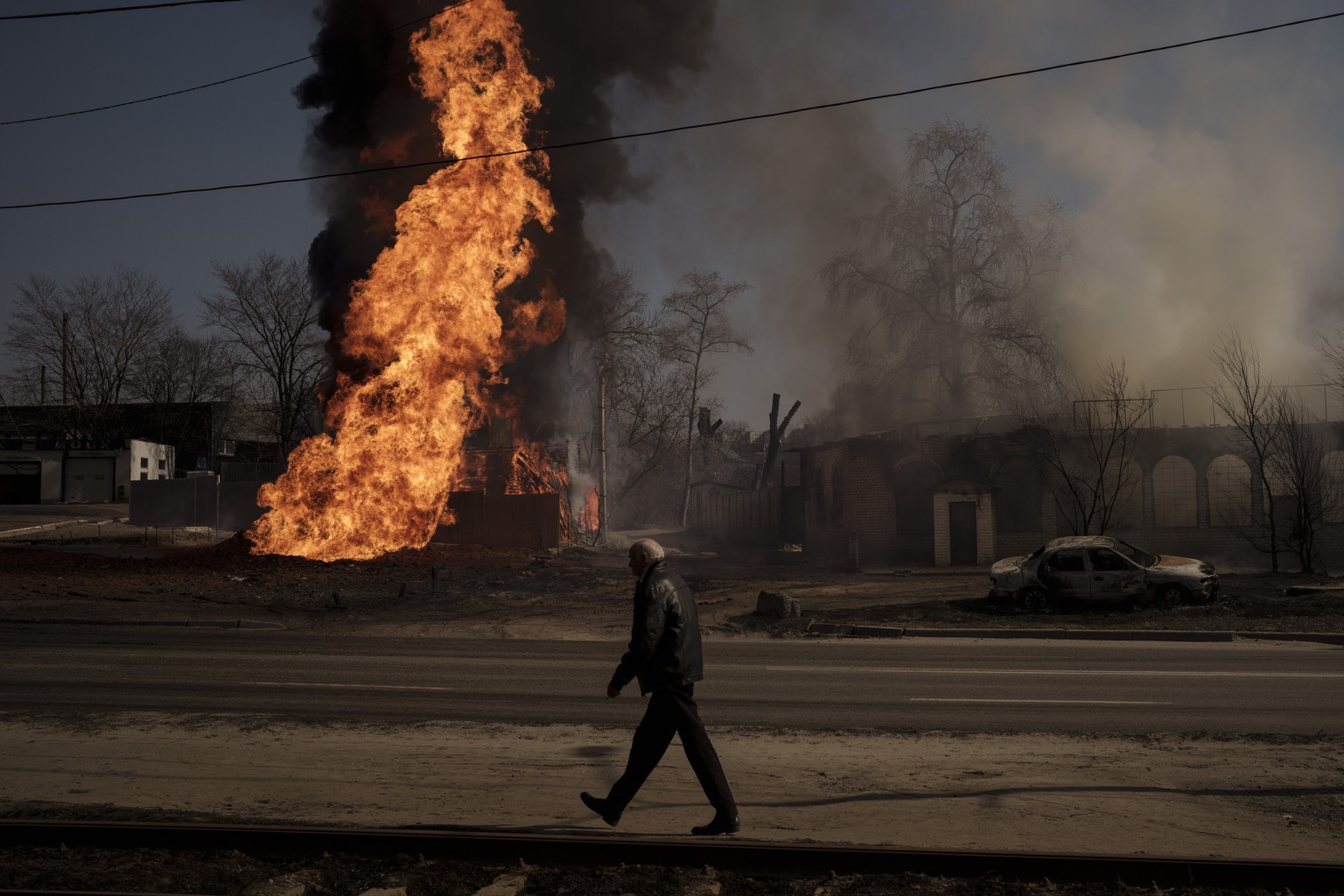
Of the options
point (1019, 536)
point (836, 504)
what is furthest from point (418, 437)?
point (1019, 536)

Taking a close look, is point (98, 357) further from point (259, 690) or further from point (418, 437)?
point (259, 690)

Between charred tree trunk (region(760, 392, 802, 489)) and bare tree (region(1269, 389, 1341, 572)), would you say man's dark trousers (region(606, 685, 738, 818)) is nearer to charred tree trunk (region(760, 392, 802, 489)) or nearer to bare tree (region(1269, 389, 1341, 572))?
bare tree (region(1269, 389, 1341, 572))

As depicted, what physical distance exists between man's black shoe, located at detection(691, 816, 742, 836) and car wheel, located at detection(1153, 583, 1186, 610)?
591 inches

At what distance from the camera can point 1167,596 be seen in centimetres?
1812

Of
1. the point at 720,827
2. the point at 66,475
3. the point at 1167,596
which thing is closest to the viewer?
the point at 720,827

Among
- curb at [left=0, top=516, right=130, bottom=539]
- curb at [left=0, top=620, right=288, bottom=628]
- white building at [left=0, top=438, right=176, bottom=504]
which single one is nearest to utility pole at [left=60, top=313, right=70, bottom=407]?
white building at [left=0, top=438, right=176, bottom=504]

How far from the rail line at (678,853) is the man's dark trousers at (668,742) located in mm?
234

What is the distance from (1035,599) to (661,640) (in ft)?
48.0

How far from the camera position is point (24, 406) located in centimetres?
6506

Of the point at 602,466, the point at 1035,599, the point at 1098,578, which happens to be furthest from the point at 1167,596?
the point at 602,466

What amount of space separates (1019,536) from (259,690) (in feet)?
83.1

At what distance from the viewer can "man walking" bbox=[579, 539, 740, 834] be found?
5.67 meters

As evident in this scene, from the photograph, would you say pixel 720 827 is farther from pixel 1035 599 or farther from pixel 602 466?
pixel 602 466

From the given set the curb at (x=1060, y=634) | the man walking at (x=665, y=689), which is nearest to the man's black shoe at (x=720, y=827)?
the man walking at (x=665, y=689)
